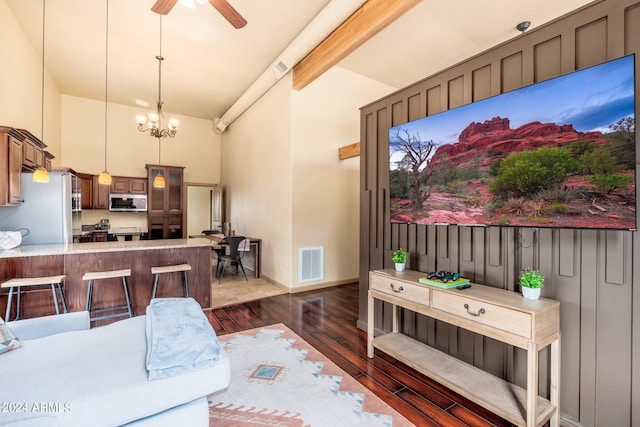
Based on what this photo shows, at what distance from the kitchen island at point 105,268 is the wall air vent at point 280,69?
10.4 feet

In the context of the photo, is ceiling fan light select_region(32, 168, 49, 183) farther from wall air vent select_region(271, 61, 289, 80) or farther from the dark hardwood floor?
wall air vent select_region(271, 61, 289, 80)

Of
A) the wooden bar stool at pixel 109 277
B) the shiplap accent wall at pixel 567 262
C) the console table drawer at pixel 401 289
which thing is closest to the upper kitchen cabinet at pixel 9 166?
the wooden bar stool at pixel 109 277

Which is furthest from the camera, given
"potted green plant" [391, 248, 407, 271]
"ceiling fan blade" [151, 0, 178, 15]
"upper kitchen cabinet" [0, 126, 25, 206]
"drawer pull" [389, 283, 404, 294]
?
"upper kitchen cabinet" [0, 126, 25, 206]

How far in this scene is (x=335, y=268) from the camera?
18.4 feet

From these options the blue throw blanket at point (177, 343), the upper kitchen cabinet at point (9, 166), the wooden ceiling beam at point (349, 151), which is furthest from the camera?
the wooden ceiling beam at point (349, 151)

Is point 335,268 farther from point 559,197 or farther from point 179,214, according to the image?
point 179,214

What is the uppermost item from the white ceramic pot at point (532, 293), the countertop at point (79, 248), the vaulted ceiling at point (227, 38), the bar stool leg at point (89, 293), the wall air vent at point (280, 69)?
the vaulted ceiling at point (227, 38)

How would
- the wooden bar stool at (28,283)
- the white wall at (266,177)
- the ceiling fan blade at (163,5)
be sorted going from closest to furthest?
the ceiling fan blade at (163,5)
the wooden bar stool at (28,283)
the white wall at (266,177)

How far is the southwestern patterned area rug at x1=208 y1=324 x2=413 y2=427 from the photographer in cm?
198

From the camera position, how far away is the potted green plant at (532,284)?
1.90 meters

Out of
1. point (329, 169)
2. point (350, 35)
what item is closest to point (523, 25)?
point (350, 35)

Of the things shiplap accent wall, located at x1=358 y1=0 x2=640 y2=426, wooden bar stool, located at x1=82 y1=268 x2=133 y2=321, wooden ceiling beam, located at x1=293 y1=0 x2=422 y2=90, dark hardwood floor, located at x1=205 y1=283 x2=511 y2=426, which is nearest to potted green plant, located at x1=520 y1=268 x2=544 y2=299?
shiplap accent wall, located at x1=358 y1=0 x2=640 y2=426

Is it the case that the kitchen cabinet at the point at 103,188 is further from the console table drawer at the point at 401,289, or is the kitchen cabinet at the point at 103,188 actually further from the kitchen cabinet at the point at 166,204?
the console table drawer at the point at 401,289

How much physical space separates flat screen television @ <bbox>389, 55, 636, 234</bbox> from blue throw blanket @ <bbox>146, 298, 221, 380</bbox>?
2033 millimetres
